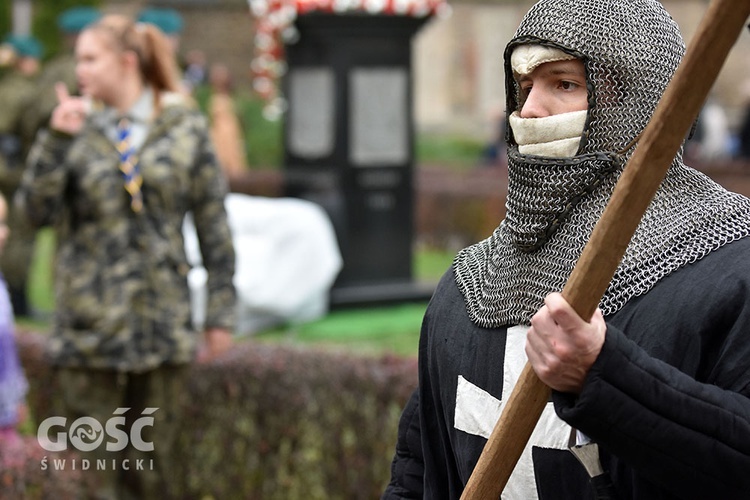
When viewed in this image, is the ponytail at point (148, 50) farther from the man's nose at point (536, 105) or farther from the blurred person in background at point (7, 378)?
the man's nose at point (536, 105)

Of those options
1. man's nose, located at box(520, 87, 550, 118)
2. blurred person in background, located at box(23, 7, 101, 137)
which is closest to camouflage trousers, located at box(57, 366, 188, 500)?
man's nose, located at box(520, 87, 550, 118)

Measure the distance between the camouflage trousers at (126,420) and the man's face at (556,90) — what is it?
300 cm

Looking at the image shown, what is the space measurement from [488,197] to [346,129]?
461cm

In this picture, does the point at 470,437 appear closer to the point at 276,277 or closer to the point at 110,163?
the point at 110,163

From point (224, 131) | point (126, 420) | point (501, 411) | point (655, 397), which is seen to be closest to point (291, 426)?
point (126, 420)

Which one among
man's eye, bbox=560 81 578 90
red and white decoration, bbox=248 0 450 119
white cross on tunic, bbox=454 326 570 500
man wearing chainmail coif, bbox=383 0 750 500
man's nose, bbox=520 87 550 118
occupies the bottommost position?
red and white decoration, bbox=248 0 450 119

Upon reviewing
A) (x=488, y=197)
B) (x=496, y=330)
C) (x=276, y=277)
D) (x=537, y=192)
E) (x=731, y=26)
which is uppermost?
(x=731, y=26)

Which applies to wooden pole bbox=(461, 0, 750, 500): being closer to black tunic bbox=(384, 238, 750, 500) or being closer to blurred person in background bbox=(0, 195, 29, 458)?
black tunic bbox=(384, 238, 750, 500)

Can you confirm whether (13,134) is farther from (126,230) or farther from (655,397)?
(655,397)

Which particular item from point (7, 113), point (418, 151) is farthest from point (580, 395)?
point (418, 151)

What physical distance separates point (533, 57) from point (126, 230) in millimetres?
2874

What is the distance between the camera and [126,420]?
191 inches

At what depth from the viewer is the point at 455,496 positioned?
2.37 m

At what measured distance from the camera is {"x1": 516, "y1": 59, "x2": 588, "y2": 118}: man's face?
213 cm
